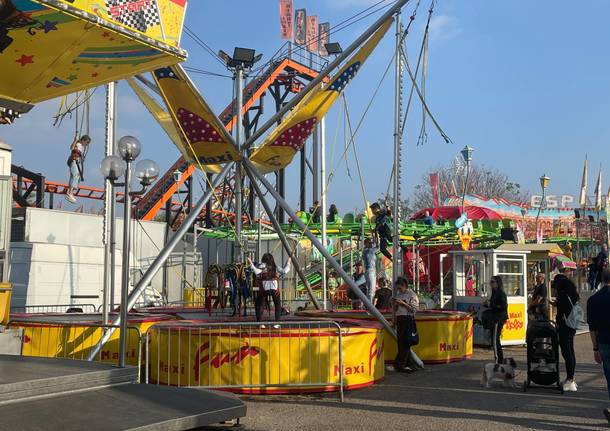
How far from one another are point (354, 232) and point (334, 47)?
10282 millimetres

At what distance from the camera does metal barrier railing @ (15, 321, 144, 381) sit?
10.6 meters

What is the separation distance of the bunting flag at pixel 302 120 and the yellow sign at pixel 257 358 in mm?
5235

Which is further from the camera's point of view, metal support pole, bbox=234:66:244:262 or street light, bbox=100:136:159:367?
metal support pole, bbox=234:66:244:262

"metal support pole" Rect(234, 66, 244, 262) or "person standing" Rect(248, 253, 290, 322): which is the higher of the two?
"metal support pole" Rect(234, 66, 244, 262)

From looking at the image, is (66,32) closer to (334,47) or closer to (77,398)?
(77,398)

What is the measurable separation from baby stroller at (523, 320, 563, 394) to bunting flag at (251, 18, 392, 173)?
590 cm

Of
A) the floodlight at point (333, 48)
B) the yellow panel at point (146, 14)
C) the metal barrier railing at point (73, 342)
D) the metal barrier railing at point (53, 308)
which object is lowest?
the metal barrier railing at point (73, 342)

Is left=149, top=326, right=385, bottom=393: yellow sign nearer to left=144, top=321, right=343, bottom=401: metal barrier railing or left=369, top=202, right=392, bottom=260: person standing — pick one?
left=144, top=321, right=343, bottom=401: metal barrier railing

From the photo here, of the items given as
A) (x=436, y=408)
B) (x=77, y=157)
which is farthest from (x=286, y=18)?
(x=436, y=408)

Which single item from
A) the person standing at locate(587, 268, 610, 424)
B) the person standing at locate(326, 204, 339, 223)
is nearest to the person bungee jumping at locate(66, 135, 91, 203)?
the person standing at locate(587, 268, 610, 424)

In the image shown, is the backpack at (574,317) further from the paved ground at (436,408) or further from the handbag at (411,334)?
the handbag at (411,334)

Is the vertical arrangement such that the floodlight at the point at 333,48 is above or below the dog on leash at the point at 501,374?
above

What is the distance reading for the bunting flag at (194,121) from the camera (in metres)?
12.2

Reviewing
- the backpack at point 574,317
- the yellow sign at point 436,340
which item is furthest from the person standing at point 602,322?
the yellow sign at point 436,340
